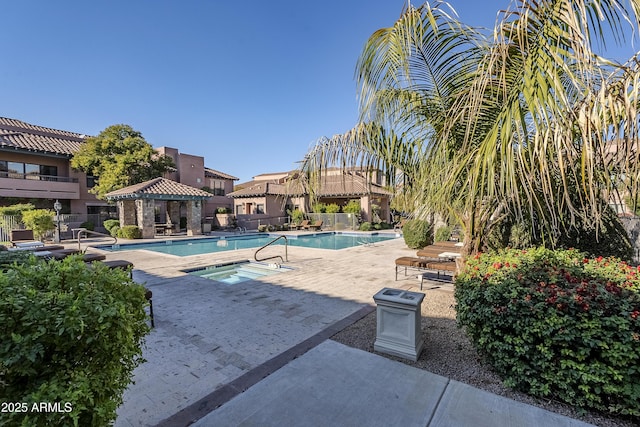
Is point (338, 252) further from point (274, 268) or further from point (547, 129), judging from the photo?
point (547, 129)

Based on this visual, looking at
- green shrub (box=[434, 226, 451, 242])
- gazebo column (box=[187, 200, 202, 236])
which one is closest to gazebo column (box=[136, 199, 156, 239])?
gazebo column (box=[187, 200, 202, 236])

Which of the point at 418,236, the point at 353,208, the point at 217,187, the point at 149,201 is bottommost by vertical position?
the point at 418,236

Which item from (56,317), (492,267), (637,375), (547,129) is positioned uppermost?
(547,129)

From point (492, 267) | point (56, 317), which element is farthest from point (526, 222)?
point (56, 317)

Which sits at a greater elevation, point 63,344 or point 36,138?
point 36,138

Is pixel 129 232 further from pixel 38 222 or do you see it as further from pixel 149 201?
→ pixel 38 222

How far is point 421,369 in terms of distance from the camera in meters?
3.37

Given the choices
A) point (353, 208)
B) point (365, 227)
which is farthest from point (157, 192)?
point (365, 227)

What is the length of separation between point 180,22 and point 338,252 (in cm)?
1119

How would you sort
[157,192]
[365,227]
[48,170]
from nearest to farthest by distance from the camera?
1. [157,192]
2. [48,170]
3. [365,227]

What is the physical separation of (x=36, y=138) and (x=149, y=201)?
12812mm

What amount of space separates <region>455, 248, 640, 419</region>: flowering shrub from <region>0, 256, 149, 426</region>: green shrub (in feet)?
10.7

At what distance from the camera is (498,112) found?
3.59 meters

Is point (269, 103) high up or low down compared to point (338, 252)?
up
